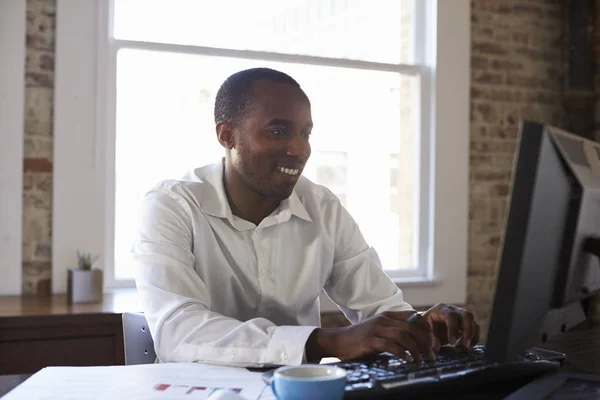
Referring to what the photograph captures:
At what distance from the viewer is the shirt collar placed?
1952mm

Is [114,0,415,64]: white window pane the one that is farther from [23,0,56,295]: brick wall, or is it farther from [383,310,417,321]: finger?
[383,310,417,321]: finger

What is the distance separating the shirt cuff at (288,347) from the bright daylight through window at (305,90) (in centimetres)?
216

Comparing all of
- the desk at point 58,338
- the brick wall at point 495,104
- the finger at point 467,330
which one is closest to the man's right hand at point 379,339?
the finger at point 467,330

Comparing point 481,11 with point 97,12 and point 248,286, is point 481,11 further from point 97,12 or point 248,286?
point 248,286

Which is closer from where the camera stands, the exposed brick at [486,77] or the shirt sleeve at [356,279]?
the shirt sleeve at [356,279]

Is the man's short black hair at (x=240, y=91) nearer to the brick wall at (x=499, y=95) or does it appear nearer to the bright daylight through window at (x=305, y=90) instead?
the bright daylight through window at (x=305, y=90)

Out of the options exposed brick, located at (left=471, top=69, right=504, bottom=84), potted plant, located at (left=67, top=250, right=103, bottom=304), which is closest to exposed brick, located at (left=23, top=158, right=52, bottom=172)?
potted plant, located at (left=67, top=250, right=103, bottom=304)

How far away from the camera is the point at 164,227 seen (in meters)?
1.80

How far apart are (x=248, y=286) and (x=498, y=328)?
1.08 m

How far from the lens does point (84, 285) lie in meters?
2.96

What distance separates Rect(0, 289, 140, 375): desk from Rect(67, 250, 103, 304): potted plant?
0.77 feet

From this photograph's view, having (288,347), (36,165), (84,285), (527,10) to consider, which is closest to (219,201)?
(288,347)

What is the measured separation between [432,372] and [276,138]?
3.24ft

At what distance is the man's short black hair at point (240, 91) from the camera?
2039 mm
